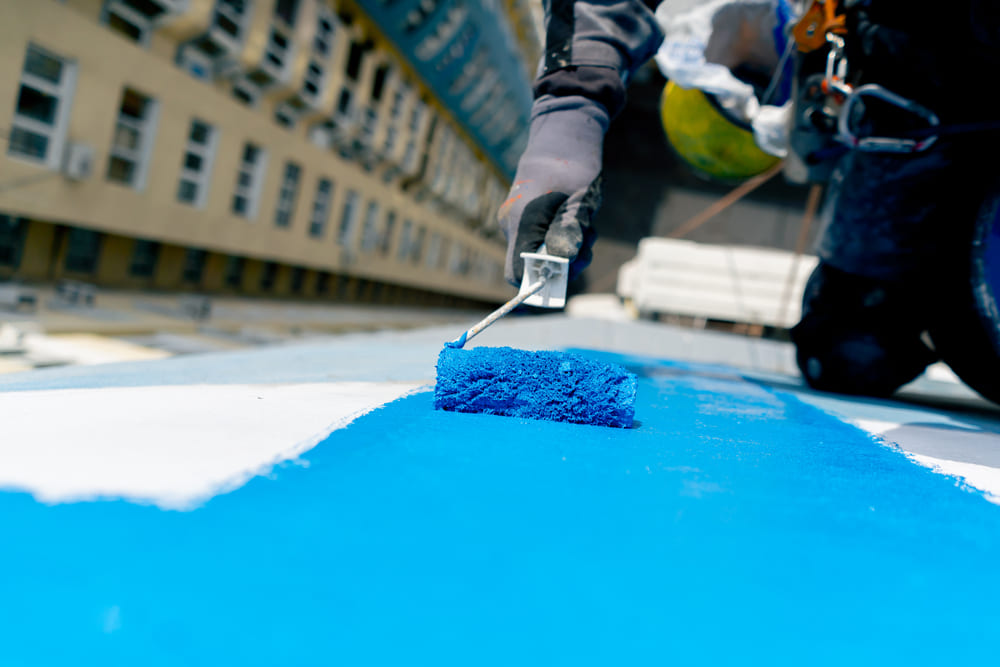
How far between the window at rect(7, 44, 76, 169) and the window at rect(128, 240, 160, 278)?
2007 millimetres

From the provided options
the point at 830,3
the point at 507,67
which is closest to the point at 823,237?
the point at 830,3

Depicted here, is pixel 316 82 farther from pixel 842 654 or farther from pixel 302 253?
pixel 842 654

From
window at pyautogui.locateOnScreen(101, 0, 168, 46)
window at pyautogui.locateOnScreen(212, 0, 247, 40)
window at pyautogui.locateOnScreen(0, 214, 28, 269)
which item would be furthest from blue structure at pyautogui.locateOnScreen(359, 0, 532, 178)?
window at pyautogui.locateOnScreen(0, 214, 28, 269)

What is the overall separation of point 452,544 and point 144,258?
834 centimetres

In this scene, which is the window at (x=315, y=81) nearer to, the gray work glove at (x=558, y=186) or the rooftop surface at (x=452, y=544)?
the gray work glove at (x=558, y=186)

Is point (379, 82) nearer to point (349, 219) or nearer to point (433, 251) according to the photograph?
point (349, 219)

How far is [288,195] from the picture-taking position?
30.8ft

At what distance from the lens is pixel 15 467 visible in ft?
1.76

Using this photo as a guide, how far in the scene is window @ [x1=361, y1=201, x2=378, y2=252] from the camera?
11828 millimetres

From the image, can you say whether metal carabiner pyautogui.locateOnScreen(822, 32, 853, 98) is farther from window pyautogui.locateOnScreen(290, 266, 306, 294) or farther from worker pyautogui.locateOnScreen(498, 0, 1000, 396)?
window pyautogui.locateOnScreen(290, 266, 306, 294)

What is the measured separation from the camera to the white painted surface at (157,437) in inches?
20.1

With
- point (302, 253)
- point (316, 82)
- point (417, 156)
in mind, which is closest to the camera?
point (316, 82)

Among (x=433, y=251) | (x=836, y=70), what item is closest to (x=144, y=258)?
(x=836, y=70)

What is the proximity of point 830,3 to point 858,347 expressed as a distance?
2.66 ft
